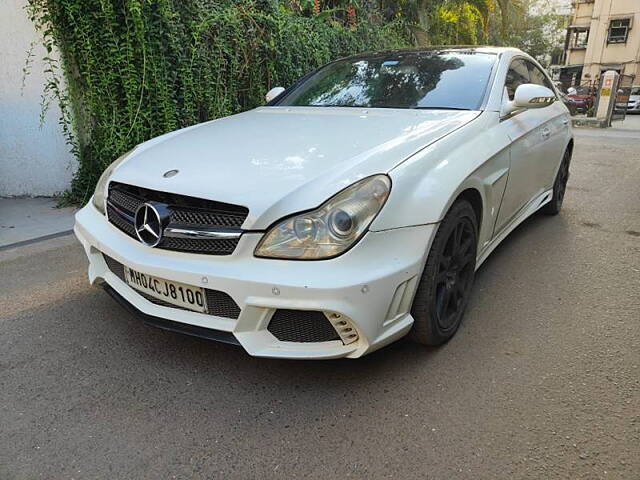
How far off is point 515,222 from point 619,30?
A: 3620 cm

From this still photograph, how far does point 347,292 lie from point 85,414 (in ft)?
3.95

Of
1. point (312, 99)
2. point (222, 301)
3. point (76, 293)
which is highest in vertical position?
point (312, 99)

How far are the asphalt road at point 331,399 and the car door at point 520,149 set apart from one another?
22.6 inches

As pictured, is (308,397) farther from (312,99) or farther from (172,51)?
(172,51)

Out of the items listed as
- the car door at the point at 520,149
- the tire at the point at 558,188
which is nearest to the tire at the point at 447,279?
the car door at the point at 520,149

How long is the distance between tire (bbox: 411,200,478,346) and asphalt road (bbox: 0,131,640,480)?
148 mm

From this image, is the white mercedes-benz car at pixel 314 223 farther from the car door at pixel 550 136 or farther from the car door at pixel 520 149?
the car door at pixel 550 136

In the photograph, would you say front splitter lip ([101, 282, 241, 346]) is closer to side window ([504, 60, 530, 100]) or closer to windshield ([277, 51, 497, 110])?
windshield ([277, 51, 497, 110])

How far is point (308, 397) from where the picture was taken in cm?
206

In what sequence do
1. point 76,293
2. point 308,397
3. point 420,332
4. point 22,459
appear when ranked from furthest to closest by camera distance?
point 76,293
point 420,332
point 308,397
point 22,459

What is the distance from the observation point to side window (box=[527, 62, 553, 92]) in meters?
3.87

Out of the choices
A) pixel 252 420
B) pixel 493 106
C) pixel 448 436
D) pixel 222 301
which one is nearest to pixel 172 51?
pixel 493 106

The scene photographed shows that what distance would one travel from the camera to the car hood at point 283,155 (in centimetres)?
189

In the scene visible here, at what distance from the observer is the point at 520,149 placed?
3.01 meters
